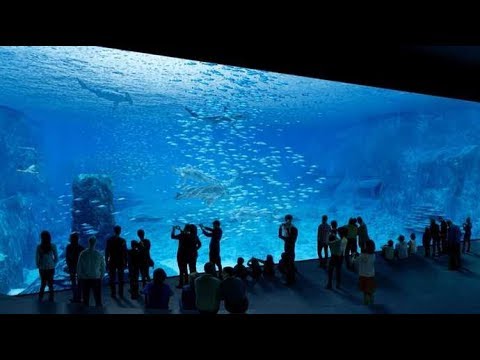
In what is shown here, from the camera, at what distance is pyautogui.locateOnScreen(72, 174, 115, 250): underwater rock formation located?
67.6 feet

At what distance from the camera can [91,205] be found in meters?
20.8

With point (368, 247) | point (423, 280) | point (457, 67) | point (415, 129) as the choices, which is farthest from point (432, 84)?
point (415, 129)

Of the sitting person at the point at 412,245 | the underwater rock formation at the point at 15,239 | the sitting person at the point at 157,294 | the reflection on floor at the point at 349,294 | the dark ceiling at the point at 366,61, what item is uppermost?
the dark ceiling at the point at 366,61

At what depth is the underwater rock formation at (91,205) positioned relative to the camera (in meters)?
20.6

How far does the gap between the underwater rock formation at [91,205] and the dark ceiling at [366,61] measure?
16.8 meters

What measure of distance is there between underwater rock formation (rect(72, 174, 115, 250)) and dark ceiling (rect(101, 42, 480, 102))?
1676 cm

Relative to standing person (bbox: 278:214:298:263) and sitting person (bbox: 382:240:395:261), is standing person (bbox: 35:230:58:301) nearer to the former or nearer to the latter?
standing person (bbox: 278:214:298:263)

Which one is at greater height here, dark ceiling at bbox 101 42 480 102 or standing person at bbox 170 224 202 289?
dark ceiling at bbox 101 42 480 102

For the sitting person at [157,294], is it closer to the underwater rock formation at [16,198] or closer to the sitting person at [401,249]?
the sitting person at [401,249]

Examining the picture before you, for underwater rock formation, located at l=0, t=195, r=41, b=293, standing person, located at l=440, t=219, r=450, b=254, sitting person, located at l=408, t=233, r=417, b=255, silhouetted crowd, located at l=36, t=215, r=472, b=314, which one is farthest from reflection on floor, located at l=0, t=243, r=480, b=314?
underwater rock formation, located at l=0, t=195, r=41, b=293

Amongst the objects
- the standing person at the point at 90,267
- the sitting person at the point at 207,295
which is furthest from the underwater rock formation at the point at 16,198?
the sitting person at the point at 207,295

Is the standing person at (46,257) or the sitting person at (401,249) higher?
the standing person at (46,257)

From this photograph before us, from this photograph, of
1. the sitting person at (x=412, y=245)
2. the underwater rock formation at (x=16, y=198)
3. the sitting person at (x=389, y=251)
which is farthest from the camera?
the underwater rock formation at (x=16, y=198)

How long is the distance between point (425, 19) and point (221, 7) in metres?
2.21
